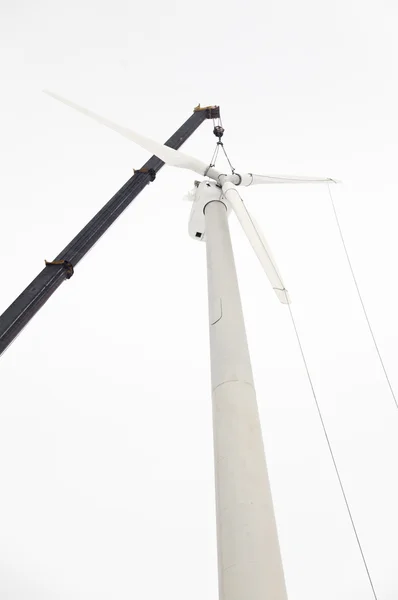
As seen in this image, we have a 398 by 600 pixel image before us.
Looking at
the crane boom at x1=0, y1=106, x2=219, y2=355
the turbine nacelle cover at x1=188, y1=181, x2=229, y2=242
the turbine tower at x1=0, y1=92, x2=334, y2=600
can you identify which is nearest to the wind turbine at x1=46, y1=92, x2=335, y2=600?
the turbine tower at x1=0, y1=92, x2=334, y2=600

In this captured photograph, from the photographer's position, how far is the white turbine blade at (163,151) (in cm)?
781

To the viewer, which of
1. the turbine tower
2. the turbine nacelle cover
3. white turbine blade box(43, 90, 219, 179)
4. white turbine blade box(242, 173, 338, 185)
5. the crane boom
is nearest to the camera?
the turbine tower

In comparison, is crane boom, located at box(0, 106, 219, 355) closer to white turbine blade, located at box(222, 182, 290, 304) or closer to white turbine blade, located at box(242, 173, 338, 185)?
white turbine blade, located at box(242, 173, 338, 185)

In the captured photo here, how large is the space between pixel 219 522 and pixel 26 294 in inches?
220

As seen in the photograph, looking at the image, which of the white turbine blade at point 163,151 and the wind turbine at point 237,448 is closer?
the wind turbine at point 237,448

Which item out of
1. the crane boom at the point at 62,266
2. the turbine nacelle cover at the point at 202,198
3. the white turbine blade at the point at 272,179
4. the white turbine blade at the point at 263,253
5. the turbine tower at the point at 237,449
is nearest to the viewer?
the turbine tower at the point at 237,449

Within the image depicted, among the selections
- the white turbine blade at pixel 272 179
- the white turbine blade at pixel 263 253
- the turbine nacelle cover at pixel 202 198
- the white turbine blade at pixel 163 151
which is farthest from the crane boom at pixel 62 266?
the white turbine blade at pixel 263 253

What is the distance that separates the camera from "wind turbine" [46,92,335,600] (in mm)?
2984

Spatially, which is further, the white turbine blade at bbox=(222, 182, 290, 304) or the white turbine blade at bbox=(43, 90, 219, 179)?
the white turbine blade at bbox=(43, 90, 219, 179)

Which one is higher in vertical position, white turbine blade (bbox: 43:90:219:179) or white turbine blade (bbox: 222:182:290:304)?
white turbine blade (bbox: 43:90:219:179)

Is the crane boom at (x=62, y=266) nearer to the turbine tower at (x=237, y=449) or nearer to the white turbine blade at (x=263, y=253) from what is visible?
the turbine tower at (x=237, y=449)

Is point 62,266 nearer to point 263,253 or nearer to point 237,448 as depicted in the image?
point 263,253

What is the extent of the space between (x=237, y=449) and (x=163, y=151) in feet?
19.3

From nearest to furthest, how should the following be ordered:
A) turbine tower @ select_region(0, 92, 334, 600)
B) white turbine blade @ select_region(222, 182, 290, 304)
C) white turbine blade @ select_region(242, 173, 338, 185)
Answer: turbine tower @ select_region(0, 92, 334, 600) → white turbine blade @ select_region(222, 182, 290, 304) → white turbine blade @ select_region(242, 173, 338, 185)
